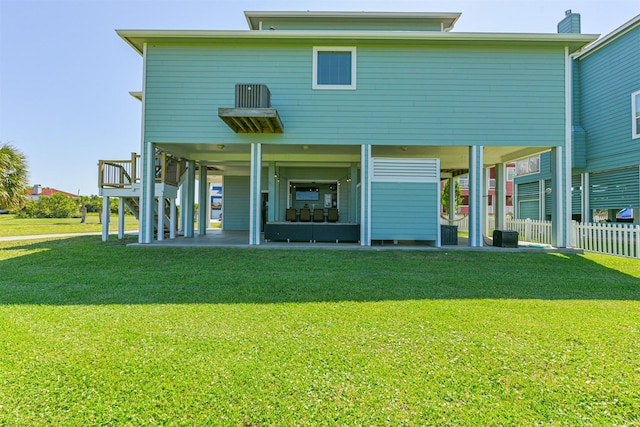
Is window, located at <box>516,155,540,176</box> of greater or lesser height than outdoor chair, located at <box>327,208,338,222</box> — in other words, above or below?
above

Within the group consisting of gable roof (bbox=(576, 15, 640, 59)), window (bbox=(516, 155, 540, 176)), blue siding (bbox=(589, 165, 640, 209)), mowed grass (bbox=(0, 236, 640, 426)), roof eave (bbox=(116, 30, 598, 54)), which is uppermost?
gable roof (bbox=(576, 15, 640, 59))

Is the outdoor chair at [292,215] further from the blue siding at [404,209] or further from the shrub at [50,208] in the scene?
the shrub at [50,208]

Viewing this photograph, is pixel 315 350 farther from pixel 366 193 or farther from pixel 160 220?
pixel 160 220

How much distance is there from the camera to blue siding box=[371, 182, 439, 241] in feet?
27.9

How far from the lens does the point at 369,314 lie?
126 inches

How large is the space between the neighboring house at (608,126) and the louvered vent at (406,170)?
4.04 m

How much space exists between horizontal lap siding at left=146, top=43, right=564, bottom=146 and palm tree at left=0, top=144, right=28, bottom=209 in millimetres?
7045

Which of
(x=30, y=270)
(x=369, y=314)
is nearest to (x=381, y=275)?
(x=369, y=314)

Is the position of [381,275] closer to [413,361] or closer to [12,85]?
[413,361]

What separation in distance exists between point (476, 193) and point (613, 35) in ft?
25.9

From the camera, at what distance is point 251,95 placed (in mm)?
7719

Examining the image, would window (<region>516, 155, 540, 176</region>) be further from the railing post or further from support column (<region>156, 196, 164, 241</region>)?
the railing post

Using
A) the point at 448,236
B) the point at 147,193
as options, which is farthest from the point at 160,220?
the point at 448,236

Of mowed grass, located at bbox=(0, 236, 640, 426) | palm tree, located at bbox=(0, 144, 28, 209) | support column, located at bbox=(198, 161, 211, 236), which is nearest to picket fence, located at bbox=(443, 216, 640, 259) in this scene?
mowed grass, located at bbox=(0, 236, 640, 426)
